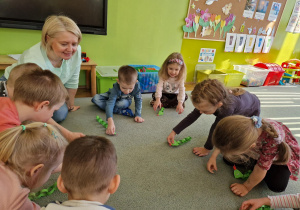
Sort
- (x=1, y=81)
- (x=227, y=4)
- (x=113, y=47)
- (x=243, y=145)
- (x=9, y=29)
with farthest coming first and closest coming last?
(x=227, y=4), (x=113, y=47), (x=9, y=29), (x=1, y=81), (x=243, y=145)

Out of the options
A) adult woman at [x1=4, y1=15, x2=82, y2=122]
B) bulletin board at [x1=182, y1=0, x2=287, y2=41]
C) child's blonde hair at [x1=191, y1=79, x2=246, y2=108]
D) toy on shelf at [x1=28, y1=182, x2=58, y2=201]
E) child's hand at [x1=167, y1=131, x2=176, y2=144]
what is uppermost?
bulletin board at [x1=182, y1=0, x2=287, y2=41]

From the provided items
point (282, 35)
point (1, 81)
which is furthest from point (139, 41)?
point (282, 35)

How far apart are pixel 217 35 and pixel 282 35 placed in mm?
1377

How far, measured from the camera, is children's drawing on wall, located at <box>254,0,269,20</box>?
278 centimetres

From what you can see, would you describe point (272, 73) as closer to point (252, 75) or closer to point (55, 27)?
point (252, 75)

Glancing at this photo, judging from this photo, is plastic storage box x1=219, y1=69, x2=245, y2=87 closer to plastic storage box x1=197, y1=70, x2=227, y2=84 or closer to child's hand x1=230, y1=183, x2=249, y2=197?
plastic storage box x1=197, y1=70, x2=227, y2=84

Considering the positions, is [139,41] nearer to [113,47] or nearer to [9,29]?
[113,47]

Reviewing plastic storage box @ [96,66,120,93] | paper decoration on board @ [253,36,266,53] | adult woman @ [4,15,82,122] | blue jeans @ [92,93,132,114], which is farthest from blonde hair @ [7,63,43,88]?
paper decoration on board @ [253,36,266,53]

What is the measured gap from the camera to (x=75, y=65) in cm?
155

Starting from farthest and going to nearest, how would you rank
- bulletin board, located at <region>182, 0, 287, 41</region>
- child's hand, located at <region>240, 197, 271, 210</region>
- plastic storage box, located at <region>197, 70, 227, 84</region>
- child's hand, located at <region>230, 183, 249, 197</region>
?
plastic storage box, located at <region>197, 70, 227, 84</region>
bulletin board, located at <region>182, 0, 287, 41</region>
child's hand, located at <region>230, 183, 249, 197</region>
child's hand, located at <region>240, 197, 271, 210</region>

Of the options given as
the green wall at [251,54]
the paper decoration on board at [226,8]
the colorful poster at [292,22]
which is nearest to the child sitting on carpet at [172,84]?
the green wall at [251,54]

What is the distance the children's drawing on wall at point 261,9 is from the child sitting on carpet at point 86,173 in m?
3.14

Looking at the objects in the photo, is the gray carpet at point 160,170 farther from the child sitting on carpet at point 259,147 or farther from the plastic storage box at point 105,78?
the plastic storage box at point 105,78

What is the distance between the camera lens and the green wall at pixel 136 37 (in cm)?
185
